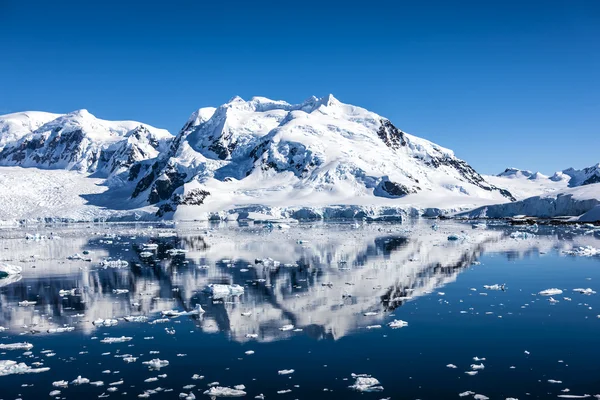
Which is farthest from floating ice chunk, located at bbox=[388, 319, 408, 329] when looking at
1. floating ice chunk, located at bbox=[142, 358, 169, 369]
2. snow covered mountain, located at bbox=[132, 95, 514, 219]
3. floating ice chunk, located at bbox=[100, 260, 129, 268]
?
snow covered mountain, located at bbox=[132, 95, 514, 219]

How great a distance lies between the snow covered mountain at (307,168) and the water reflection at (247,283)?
81.1m

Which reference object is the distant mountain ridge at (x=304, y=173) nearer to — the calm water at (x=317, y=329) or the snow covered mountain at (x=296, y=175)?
the snow covered mountain at (x=296, y=175)

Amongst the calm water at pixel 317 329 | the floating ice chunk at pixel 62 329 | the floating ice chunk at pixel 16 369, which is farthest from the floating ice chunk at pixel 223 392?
the floating ice chunk at pixel 62 329

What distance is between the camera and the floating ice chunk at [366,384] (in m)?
12.5

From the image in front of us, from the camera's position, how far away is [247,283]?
2741cm

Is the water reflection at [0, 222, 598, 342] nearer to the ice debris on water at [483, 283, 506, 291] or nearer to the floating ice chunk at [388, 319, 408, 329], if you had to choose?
the floating ice chunk at [388, 319, 408, 329]

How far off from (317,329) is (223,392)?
606 cm

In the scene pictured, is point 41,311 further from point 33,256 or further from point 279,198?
point 279,198

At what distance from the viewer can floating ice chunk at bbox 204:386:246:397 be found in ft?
40.5

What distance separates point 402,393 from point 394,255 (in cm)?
2801

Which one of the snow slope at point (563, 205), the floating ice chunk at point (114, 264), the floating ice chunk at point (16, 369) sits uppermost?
the snow slope at point (563, 205)

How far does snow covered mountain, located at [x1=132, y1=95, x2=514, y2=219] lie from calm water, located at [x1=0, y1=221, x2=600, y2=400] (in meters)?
93.9

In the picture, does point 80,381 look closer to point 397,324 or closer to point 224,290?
point 397,324

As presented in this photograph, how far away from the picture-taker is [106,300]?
23.8 m
